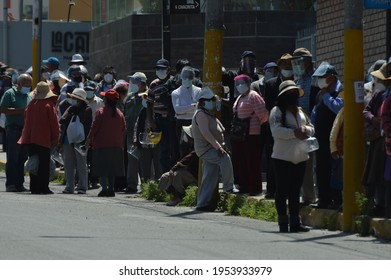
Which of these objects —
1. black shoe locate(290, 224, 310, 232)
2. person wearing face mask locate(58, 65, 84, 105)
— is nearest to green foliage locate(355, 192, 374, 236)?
black shoe locate(290, 224, 310, 232)

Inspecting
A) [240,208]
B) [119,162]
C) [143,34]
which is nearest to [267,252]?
[240,208]

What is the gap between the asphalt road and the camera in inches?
520

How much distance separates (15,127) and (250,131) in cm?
557

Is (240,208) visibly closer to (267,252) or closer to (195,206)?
(195,206)

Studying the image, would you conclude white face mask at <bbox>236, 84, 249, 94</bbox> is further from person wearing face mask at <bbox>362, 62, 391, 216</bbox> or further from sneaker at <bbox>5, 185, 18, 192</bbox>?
sneaker at <bbox>5, 185, 18, 192</bbox>

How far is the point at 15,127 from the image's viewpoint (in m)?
23.6

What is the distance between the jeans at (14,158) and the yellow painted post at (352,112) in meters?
8.07

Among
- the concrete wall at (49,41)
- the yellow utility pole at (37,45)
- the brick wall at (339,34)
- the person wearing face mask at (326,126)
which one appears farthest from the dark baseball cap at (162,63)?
the concrete wall at (49,41)

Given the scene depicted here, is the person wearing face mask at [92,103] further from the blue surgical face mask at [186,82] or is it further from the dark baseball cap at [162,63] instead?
the blue surgical face mask at [186,82]

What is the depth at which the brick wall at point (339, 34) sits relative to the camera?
23203 millimetres

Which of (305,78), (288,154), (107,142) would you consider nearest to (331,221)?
(288,154)

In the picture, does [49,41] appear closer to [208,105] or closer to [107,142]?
[107,142]

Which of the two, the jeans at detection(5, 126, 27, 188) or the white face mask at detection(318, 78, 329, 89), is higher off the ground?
the white face mask at detection(318, 78, 329, 89)

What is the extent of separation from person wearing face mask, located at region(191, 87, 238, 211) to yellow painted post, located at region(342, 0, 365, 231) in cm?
311
